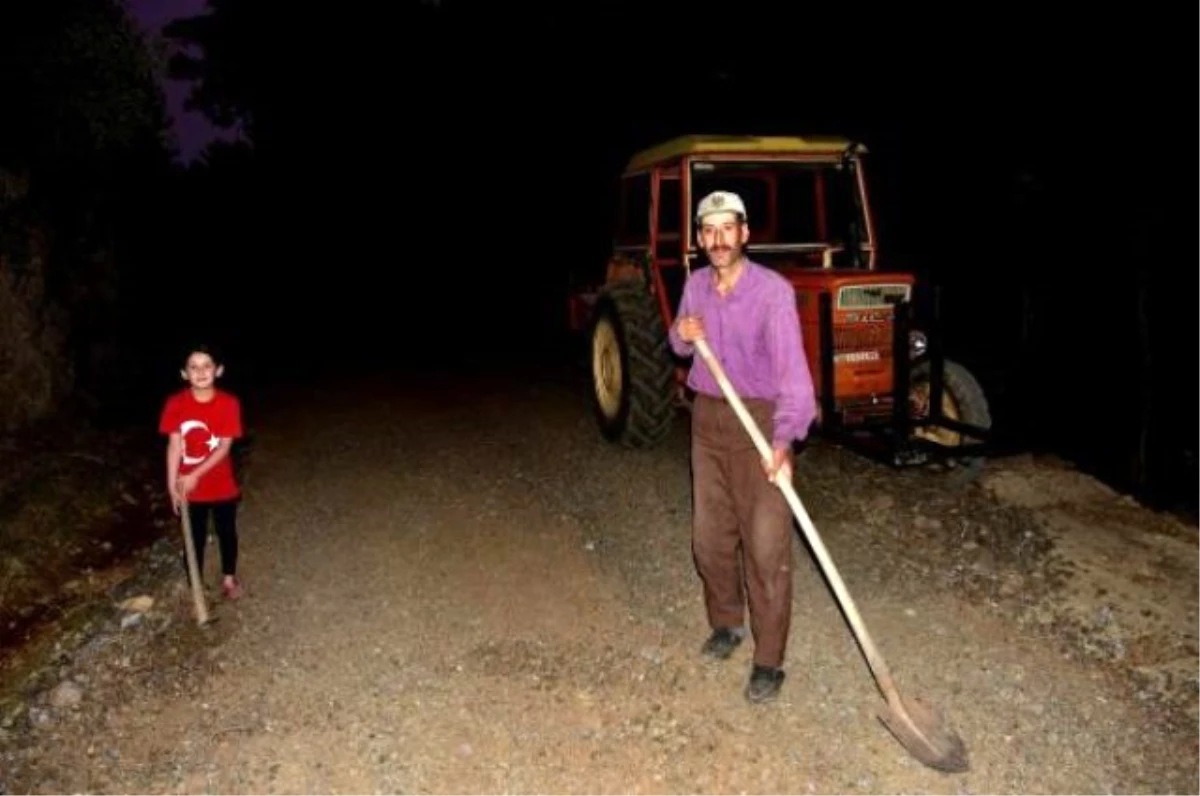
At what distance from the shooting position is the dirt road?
3.19 metres

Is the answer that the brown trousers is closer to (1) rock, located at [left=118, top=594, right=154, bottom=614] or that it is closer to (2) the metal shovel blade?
(2) the metal shovel blade

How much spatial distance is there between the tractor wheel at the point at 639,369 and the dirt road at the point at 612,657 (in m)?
0.54

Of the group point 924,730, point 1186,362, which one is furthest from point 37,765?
point 1186,362

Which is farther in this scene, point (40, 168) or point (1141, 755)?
point (40, 168)

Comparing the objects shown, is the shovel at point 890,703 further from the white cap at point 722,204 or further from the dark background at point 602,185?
the dark background at point 602,185

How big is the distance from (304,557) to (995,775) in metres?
3.67

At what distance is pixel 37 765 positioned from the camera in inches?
129

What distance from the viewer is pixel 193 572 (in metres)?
4.43

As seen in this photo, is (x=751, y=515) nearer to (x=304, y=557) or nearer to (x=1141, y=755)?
(x=1141, y=755)

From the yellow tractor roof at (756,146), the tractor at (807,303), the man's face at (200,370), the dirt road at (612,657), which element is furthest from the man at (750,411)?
the yellow tractor roof at (756,146)

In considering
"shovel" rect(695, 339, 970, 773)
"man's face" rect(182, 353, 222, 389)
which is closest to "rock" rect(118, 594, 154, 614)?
"man's face" rect(182, 353, 222, 389)

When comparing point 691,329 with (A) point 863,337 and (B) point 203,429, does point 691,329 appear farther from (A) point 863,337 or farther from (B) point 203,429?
(A) point 863,337

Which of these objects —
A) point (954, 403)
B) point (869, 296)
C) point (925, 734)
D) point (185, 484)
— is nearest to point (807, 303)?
point (869, 296)

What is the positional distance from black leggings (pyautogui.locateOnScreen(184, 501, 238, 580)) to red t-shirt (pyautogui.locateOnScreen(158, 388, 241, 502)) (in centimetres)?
9
